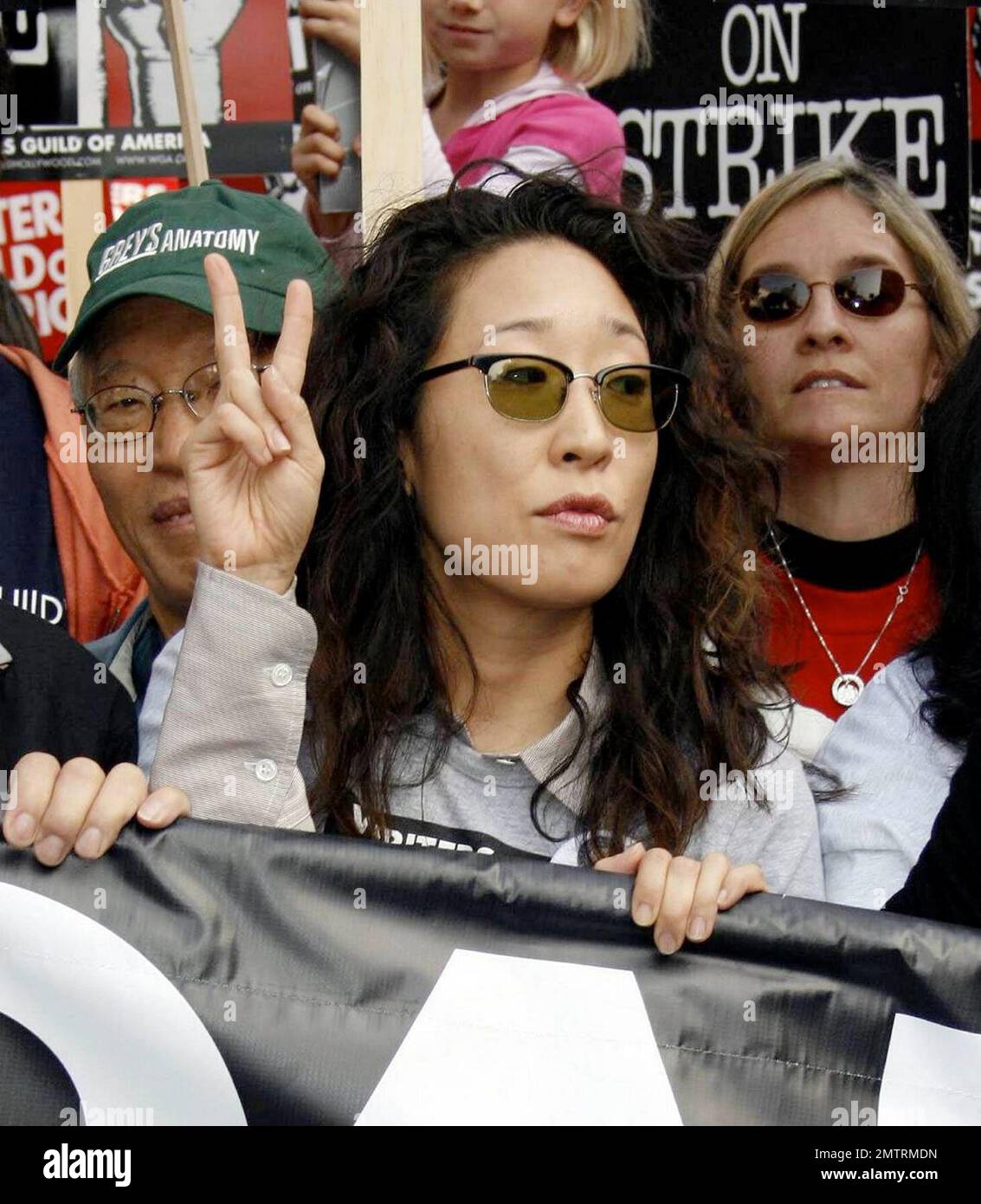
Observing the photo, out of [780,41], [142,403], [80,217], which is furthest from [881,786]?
[80,217]

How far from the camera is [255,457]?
2420mm

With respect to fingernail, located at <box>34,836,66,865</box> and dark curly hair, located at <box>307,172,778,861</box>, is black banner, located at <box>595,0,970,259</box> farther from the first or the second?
fingernail, located at <box>34,836,66,865</box>

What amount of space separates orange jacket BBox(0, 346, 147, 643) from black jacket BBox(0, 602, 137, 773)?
3.25 feet

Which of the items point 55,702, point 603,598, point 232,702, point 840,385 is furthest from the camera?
point 840,385

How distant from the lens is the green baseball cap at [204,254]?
3.14 metres

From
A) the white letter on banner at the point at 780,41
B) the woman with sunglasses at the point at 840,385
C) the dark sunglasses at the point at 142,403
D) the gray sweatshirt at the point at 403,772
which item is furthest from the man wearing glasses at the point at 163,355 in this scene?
the white letter on banner at the point at 780,41

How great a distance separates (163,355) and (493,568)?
0.83m

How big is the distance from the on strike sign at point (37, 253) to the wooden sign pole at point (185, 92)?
82 cm

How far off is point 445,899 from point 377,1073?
21 centimetres

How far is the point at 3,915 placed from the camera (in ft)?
6.67

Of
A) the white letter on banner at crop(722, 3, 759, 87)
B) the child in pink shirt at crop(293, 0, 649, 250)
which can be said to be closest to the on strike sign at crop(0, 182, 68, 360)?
the child in pink shirt at crop(293, 0, 649, 250)

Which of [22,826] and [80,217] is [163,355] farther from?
[22,826]

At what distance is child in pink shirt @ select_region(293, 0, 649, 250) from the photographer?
3523 millimetres
